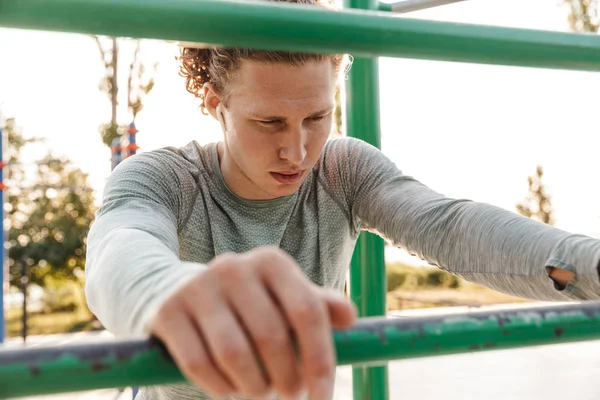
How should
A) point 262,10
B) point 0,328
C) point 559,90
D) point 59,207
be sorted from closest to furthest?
point 262,10 < point 0,328 < point 59,207 < point 559,90

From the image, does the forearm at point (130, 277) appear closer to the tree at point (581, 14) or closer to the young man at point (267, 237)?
the young man at point (267, 237)

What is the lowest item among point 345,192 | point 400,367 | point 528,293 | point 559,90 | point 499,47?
point 400,367

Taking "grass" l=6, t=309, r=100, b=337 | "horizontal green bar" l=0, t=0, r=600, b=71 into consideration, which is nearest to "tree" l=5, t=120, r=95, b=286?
"grass" l=6, t=309, r=100, b=337

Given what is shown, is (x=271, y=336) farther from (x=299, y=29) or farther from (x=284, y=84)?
(x=284, y=84)

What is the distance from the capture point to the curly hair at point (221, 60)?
93 centimetres

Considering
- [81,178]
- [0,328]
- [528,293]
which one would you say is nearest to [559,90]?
[81,178]

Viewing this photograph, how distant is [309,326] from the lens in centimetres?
30

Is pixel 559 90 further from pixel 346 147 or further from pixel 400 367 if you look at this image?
pixel 346 147

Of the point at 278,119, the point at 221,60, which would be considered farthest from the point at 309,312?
the point at 221,60

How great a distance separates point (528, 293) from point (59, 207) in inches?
244

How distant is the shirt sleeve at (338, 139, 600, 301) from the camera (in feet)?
2.19

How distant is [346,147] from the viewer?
3.80ft

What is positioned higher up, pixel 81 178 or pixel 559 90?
pixel 559 90

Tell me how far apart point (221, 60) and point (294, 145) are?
22 cm
